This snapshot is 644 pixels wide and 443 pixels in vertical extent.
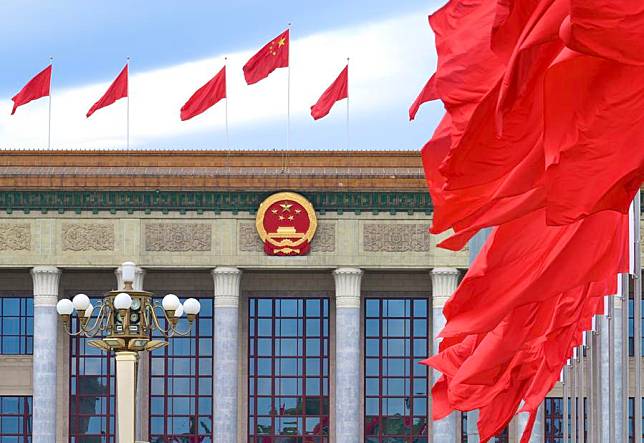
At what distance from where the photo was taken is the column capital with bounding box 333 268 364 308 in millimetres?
53406

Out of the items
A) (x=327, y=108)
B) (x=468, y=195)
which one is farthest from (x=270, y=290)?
(x=468, y=195)

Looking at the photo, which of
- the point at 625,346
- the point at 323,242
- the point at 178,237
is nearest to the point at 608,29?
the point at 625,346

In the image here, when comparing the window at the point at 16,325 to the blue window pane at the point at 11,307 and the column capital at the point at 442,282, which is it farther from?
the column capital at the point at 442,282

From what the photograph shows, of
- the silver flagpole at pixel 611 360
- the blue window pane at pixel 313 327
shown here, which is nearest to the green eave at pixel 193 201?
the blue window pane at pixel 313 327

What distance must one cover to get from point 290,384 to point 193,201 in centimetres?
723

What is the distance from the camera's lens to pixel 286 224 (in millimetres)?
53562

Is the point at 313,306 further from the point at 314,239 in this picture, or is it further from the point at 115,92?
the point at 115,92

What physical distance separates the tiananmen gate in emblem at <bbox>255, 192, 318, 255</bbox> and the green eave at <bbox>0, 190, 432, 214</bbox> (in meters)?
0.36

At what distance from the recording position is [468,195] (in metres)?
10.5

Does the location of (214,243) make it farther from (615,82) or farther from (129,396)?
(615,82)

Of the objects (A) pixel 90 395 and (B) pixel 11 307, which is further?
(B) pixel 11 307

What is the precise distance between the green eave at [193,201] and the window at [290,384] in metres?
4.95

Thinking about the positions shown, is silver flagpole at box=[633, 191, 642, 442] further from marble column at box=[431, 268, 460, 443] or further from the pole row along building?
marble column at box=[431, 268, 460, 443]

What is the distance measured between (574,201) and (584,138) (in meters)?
0.34
